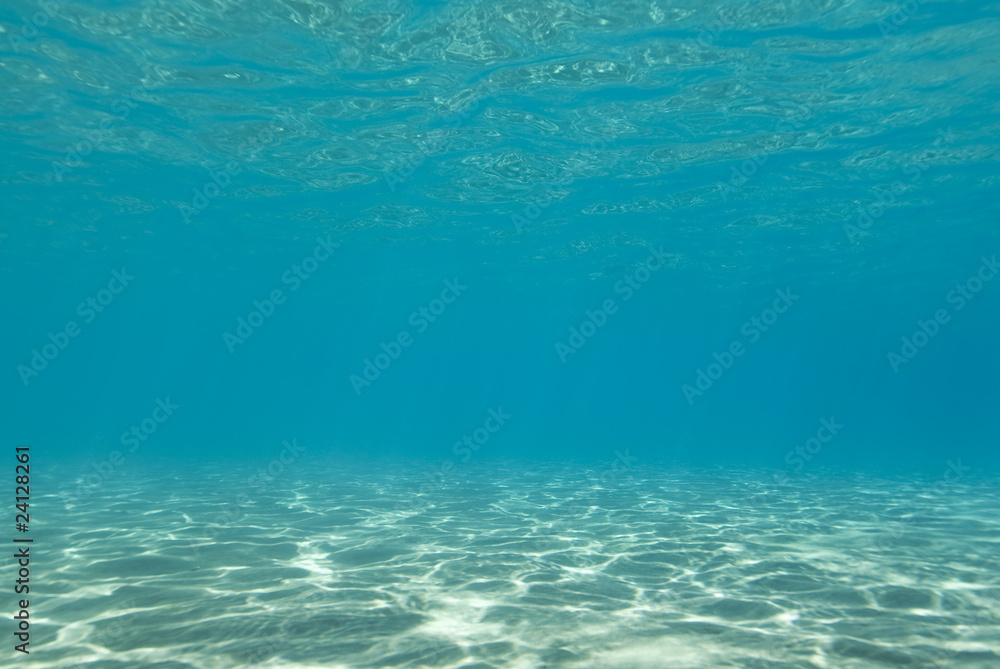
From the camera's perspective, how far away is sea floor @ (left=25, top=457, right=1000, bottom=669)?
A: 5.66 metres

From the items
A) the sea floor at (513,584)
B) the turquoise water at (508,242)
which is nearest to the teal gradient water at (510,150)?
the turquoise water at (508,242)

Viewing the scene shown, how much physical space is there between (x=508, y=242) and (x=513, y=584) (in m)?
31.1

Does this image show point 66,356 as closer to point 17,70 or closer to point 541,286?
point 541,286

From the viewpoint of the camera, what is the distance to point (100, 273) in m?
48.6

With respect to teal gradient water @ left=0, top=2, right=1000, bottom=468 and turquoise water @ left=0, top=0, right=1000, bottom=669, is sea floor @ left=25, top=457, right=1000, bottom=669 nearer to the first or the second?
turquoise water @ left=0, top=0, right=1000, bottom=669

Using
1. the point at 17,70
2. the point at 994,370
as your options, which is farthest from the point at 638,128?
the point at 994,370

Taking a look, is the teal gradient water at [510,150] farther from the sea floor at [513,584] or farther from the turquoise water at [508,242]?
the sea floor at [513,584]

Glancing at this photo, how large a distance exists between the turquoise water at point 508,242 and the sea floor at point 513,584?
6 centimetres

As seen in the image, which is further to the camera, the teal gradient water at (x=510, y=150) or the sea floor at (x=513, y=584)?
the teal gradient water at (x=510, y=150)

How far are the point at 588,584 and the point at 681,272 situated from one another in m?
38.9

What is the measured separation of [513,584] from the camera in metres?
7.87

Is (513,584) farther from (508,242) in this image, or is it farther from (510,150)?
(508,242)

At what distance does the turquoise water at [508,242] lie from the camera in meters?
6.58

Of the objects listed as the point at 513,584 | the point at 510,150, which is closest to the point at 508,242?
the point at 510,150
